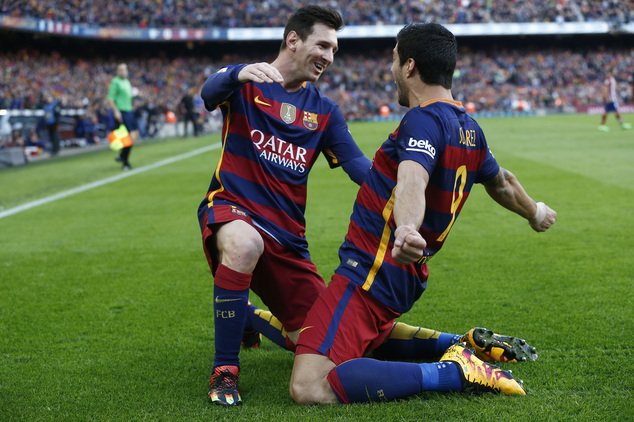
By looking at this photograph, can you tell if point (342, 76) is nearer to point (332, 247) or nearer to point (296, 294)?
point (332, 247)

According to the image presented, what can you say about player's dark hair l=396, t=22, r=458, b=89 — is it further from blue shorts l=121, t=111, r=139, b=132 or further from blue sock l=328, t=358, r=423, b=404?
blue shorts l=121, t=111, r=139, b=132

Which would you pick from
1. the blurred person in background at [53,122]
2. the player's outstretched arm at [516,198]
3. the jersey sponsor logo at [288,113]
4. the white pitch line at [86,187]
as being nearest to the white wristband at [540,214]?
the player's outstretched arm at [516,198]

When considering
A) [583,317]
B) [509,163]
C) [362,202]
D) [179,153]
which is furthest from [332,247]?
[179,153]

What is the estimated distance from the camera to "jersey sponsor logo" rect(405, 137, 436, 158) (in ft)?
8.59

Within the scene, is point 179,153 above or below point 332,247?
below

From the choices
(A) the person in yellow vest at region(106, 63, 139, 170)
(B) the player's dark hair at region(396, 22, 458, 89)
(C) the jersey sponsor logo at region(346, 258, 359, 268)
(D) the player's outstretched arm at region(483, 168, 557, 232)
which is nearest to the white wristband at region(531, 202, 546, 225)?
(D) the player's outstretched arm at region(483, 168, 557, 232)

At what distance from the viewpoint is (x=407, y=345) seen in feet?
11.1

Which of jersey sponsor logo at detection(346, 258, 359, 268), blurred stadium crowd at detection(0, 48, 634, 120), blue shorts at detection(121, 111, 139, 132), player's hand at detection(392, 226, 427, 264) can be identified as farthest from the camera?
blurred stadium crowd at detection(0, 48, 634, 120)

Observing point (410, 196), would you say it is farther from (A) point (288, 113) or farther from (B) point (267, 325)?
(B) point (267, 325)

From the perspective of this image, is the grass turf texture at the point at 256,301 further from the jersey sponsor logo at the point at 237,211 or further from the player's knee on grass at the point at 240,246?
the jersey sponsor logo at the point at 237,211

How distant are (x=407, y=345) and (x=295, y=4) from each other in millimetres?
45347

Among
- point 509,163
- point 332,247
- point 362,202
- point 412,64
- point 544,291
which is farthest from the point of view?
point 509,163

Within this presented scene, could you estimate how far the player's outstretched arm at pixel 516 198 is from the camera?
126 inches

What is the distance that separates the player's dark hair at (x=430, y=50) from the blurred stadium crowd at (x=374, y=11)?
4307cm
